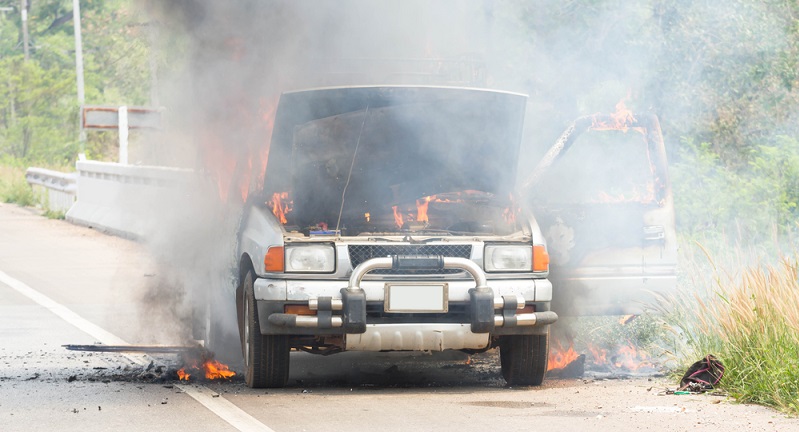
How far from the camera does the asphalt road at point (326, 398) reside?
7.14m

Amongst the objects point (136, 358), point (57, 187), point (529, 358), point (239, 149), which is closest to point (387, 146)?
point (239, 149)

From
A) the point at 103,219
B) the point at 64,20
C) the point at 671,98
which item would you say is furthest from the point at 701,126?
the point at 64,20

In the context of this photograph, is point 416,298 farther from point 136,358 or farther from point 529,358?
point 136,358

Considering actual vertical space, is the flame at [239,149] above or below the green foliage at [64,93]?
below

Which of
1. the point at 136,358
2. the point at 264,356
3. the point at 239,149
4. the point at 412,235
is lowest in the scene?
the point at 136,358

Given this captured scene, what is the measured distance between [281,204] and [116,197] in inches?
594

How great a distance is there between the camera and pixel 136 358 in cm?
1005

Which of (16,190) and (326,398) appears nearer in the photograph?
(326,398)

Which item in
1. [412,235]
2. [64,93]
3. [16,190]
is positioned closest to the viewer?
[412,235]

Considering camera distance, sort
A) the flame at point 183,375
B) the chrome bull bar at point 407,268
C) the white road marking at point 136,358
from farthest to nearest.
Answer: the flame at point 183,375, the chrome bull bar at point 407,268, the white road marking at point 136,358

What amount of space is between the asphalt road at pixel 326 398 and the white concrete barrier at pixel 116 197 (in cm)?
843

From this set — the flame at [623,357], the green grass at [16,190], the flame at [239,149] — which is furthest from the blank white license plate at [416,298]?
the green grass at [16,190]

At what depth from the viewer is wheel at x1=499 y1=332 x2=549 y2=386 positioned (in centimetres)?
849

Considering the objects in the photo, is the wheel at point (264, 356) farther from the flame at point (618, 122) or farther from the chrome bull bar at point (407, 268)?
the flame at point (618, 122)
